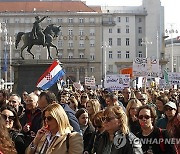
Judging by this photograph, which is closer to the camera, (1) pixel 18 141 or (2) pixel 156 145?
(2) pixel 156 145

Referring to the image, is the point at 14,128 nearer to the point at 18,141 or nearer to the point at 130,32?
the point at 18,141

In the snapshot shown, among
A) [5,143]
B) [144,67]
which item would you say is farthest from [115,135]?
[144,67]

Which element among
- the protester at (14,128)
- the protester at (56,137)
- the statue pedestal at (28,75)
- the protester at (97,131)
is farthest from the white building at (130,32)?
the protester at (56,137)

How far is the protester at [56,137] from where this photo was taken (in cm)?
505

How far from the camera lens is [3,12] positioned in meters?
94.6

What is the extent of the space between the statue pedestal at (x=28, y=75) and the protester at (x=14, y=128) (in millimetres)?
19571

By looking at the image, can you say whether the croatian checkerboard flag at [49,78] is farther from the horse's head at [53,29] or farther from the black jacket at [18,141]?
the horse's head at [53,29]

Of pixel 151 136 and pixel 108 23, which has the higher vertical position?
pixel 108 23

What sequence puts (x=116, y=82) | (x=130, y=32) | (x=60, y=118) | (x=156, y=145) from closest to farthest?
1. (x=60, y=118)
2. (x=156, y=145)
3. (x=116, y=82)
4. (x=130, y=32)

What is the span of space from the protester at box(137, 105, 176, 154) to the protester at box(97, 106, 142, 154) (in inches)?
15.8

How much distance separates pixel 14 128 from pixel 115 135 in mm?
1409

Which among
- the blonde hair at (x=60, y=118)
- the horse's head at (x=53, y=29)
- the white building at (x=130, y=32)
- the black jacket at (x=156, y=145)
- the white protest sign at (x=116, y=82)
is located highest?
the white building at (x=130, y=32)

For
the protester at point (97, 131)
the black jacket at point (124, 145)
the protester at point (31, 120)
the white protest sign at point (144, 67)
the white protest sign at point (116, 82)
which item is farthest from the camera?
the white protest sign at point (144, 67)

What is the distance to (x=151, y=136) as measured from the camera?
18.3ft
